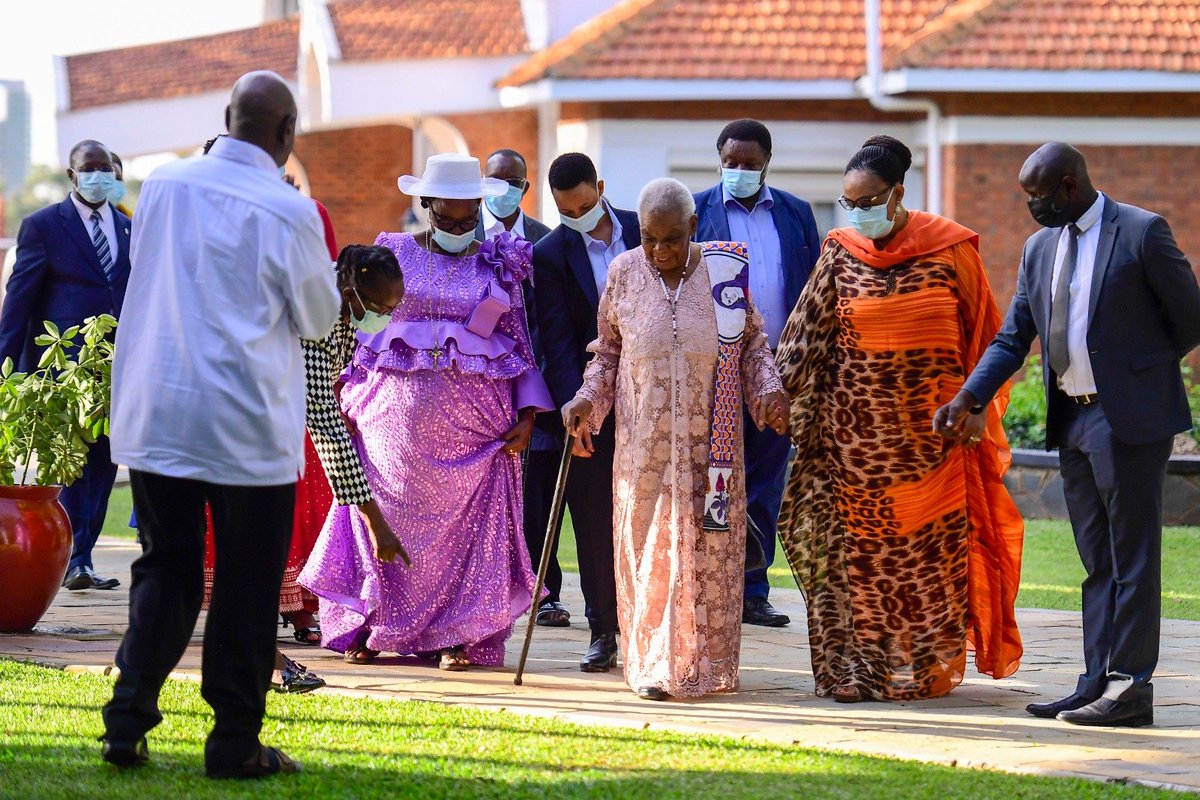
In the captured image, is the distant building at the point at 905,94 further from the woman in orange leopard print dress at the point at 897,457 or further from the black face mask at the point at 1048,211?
the black face mask at the point at 1048,211

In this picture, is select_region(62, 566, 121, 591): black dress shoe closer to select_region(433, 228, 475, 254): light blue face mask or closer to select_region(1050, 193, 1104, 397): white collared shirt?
select_region(433, 228, 475, 254): light blue face mask

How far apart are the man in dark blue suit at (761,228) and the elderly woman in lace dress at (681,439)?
1.78m

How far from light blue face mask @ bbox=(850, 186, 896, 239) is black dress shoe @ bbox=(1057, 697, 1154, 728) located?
6.09 feet

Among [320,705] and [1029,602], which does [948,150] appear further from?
[320,705]

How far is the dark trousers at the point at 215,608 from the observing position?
538 cm

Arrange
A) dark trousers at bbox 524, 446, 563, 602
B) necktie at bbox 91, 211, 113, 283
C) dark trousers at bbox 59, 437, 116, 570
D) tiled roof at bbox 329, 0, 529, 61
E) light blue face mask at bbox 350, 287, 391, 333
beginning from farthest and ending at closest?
tiled roof at bbox 329, 0, 529, 61 → dark trousers at bbox 59, 437, 116, 570 → necktie at bbox 91, 211, 113, 283 → dark trousers at bbox 524, 446, 563, 602 → light blue face mask at bbox 350, 287, 391, 333

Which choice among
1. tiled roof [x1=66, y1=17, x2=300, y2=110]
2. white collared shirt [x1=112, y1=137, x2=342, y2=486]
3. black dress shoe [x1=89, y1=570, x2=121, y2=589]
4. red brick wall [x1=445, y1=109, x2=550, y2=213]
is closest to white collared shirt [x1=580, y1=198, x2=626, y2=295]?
white collared shirt [x1=112, y1=137, x2=342, y2=486]

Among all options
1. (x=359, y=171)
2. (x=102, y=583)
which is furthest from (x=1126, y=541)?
(x=359, y=171)

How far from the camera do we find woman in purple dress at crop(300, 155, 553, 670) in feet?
25.0

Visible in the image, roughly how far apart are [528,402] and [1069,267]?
234 cm

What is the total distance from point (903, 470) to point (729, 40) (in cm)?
1240

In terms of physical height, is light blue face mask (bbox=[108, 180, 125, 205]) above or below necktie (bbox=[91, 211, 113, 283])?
above

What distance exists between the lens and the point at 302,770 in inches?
216

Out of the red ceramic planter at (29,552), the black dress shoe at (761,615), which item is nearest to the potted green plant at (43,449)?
the red ceramic planter at (29,552)
